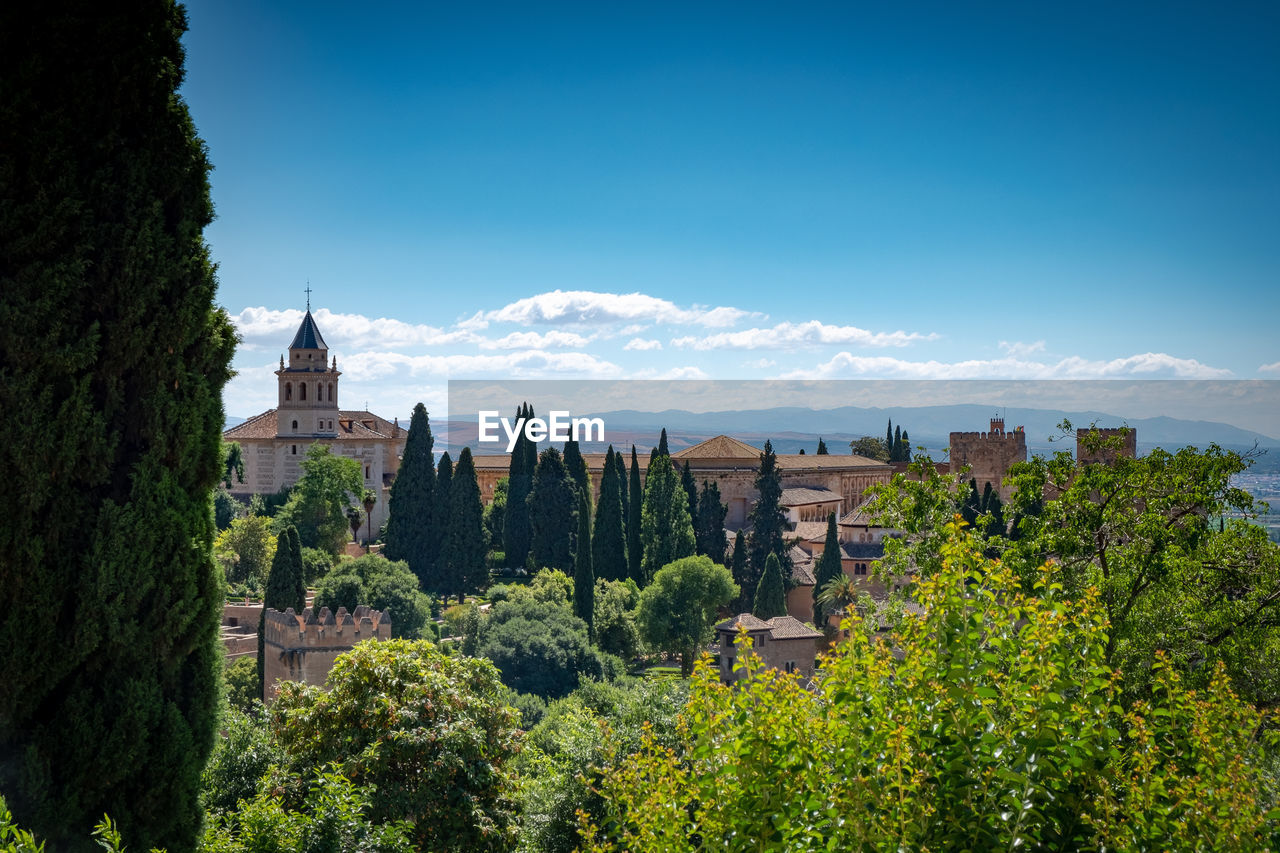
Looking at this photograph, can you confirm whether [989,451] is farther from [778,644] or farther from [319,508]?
[319,508]

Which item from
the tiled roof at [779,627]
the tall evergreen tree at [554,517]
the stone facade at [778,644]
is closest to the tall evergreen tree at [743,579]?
the tall evergreen tree at [554,517]

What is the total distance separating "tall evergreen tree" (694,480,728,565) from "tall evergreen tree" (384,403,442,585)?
11911 millimetres

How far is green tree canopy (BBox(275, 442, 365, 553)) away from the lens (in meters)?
40.3

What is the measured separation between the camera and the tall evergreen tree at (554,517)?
139ft

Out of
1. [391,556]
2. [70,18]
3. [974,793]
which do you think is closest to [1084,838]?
[974,793]

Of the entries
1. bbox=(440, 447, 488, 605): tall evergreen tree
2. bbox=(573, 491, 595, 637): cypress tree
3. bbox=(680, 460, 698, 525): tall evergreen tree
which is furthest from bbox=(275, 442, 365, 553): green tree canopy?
bbox=(680, 460, 698, 525): tall evergreen tree

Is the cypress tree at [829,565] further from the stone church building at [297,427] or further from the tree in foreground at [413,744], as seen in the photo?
the tree in foreground at [413,744]

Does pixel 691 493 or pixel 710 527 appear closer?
pixel 710 527

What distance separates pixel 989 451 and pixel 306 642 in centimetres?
4105

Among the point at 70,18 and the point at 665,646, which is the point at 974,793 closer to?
the point at 70,18

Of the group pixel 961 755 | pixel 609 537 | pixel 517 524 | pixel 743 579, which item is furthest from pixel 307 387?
pixel 961 755

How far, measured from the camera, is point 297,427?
158 feet

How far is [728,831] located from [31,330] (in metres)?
5.50

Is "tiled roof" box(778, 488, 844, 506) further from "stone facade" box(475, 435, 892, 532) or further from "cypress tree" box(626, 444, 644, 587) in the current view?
"cypress tree" box(626, 444, 644, 587)
